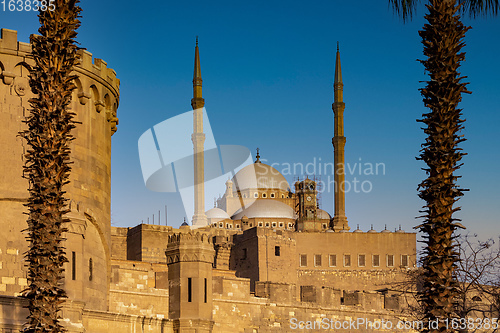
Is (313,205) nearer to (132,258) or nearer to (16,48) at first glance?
(132,258)

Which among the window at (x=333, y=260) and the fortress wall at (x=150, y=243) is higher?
the fortress wall at (x=150, y=243)

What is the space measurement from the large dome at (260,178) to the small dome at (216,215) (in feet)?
16.1

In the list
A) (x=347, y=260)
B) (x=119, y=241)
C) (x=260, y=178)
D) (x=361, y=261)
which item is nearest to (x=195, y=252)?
(x=119, y=241)

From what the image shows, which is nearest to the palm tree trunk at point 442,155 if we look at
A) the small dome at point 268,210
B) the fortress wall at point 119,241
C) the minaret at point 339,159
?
the fortress wall at point 119,241

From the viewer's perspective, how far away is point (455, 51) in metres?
12.1

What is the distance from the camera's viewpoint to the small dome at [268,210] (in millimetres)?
60031

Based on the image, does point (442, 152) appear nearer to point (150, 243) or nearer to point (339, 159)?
point (150, 243)

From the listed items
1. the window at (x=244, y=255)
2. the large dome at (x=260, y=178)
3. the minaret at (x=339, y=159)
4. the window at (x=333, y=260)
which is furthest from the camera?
the large dome at (x=260, y=178)

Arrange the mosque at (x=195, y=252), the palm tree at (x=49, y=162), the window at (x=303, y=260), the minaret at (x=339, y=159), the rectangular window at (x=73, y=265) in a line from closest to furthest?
the palm tree at (x=49, y=162) → the rectangular window at (x=73, y=265) → the mosque at (x=195, y=252) → the window at (x=303, y=260) → the minaret at (x=339, y=159)

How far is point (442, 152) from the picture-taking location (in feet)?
38.8

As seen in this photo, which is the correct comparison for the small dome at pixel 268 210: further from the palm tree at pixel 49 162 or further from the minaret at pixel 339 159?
the palm tree at pixel 49 162

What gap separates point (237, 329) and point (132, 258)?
28.1 feet

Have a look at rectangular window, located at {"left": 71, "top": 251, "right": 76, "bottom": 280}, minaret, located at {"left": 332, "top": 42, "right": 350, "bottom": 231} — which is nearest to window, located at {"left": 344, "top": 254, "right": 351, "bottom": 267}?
minaret, located at {"left": 332, "top": 42, "right": 350, "bottom": 231}

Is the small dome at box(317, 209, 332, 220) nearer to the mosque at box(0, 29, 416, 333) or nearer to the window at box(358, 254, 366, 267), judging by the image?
the mosque at box(0, 29, 416, 333)
